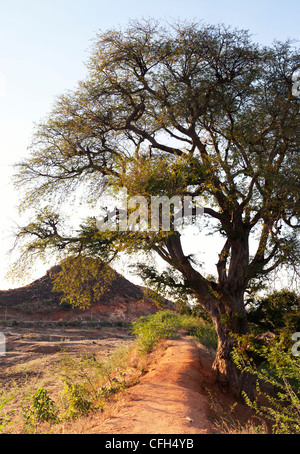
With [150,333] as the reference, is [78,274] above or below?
above

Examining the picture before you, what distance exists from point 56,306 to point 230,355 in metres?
35.0

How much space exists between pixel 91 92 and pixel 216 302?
281 inches

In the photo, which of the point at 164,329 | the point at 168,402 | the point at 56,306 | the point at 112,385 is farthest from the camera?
the point at 56,306

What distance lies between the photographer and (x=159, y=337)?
45.1 feet

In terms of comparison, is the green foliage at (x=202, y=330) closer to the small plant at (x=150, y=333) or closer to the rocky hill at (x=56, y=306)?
the small plant at (x=150, y=333)

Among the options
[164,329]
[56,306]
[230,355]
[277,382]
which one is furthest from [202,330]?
[56,306]

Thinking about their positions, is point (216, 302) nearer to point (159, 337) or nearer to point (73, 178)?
point (159, 337)

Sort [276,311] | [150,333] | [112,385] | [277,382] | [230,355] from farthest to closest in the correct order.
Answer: [150,333]
[276,311]
[230,355]
[112,385]
[277,382]

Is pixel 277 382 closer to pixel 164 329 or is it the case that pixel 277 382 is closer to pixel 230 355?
pixel 230 355

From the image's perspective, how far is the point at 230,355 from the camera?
31.9ft

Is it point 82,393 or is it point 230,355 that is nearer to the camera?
point 82,393

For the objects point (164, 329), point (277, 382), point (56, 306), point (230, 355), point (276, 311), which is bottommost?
point (56, 306)

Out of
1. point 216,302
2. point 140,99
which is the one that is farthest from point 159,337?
point 140,99

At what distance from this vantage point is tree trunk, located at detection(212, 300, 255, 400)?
9.69 meters
